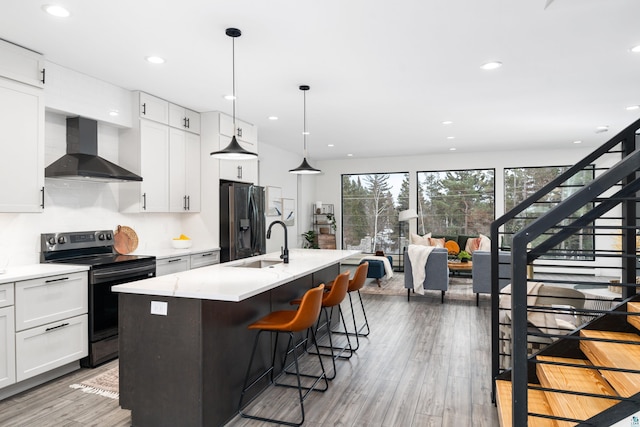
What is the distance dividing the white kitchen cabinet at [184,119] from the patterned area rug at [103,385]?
2911 millimetres

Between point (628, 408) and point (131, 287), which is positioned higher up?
point (131, 287)

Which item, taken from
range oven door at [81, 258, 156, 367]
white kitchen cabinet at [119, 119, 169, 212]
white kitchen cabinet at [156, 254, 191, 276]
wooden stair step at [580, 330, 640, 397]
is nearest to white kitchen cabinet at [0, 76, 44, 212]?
range oven door at [81, 258, 156, 367]

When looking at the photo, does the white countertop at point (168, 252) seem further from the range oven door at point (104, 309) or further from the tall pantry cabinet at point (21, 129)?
the tall pantry cabinet at point (21, 129)

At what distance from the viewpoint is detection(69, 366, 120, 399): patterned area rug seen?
3.13 metres

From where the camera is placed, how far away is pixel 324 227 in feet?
33.3

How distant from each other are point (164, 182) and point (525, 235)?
4.38 m

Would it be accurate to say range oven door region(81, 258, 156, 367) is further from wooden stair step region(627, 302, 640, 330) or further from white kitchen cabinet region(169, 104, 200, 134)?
wooden stair step region(627, 302, 640, 330)

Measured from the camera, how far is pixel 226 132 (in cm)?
561

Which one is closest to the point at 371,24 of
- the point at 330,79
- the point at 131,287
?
the point at 330,79

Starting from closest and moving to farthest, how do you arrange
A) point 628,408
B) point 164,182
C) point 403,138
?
point 628,408, point 164,182, point 403,138

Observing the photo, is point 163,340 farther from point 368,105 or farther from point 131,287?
point 368,105

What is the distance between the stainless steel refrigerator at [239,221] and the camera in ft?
17.9

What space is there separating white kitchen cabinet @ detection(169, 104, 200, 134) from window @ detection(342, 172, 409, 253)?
556 centimetres

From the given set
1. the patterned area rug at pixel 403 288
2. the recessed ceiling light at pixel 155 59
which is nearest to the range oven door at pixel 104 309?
the recessed ceiling light at pixel 155 59
